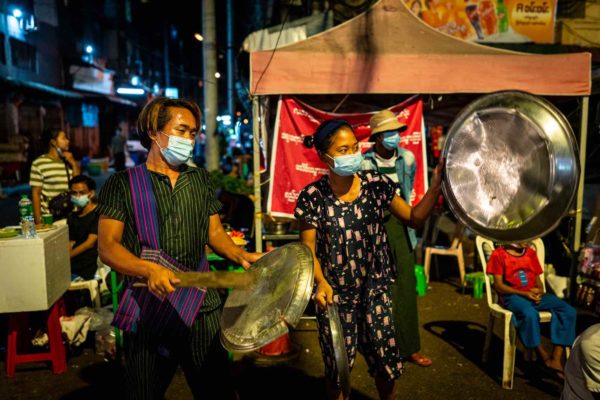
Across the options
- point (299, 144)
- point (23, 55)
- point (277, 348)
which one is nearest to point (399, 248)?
point (277, 348)

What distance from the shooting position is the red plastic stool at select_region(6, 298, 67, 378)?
4.29 metres

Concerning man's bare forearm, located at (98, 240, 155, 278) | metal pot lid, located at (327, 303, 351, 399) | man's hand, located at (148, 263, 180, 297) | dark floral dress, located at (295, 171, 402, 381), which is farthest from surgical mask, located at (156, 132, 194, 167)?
metal pot lid, located at (327, 303, 351, 399)

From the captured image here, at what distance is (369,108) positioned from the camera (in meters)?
6.52

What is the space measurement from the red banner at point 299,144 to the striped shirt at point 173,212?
2861 millimetres

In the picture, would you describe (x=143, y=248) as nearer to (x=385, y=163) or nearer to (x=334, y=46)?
(x=385, y=163)

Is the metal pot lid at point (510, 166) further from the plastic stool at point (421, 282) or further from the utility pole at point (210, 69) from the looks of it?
the utility pole at point (210, 69)

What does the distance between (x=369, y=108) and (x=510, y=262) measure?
2.98 meters

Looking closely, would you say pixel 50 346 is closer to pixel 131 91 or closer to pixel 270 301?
pixel 270 301

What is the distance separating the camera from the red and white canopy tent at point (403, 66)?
16.9 feet

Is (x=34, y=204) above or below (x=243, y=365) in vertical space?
above

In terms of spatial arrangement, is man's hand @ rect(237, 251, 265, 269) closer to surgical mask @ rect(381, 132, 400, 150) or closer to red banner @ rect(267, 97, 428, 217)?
surgical mask @ rect(381, 132, 400, 150)

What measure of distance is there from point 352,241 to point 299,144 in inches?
107

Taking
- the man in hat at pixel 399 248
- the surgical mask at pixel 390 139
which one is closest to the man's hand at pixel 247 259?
the man in hat at pixel 399 248

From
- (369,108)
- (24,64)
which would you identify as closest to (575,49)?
(369,108)
